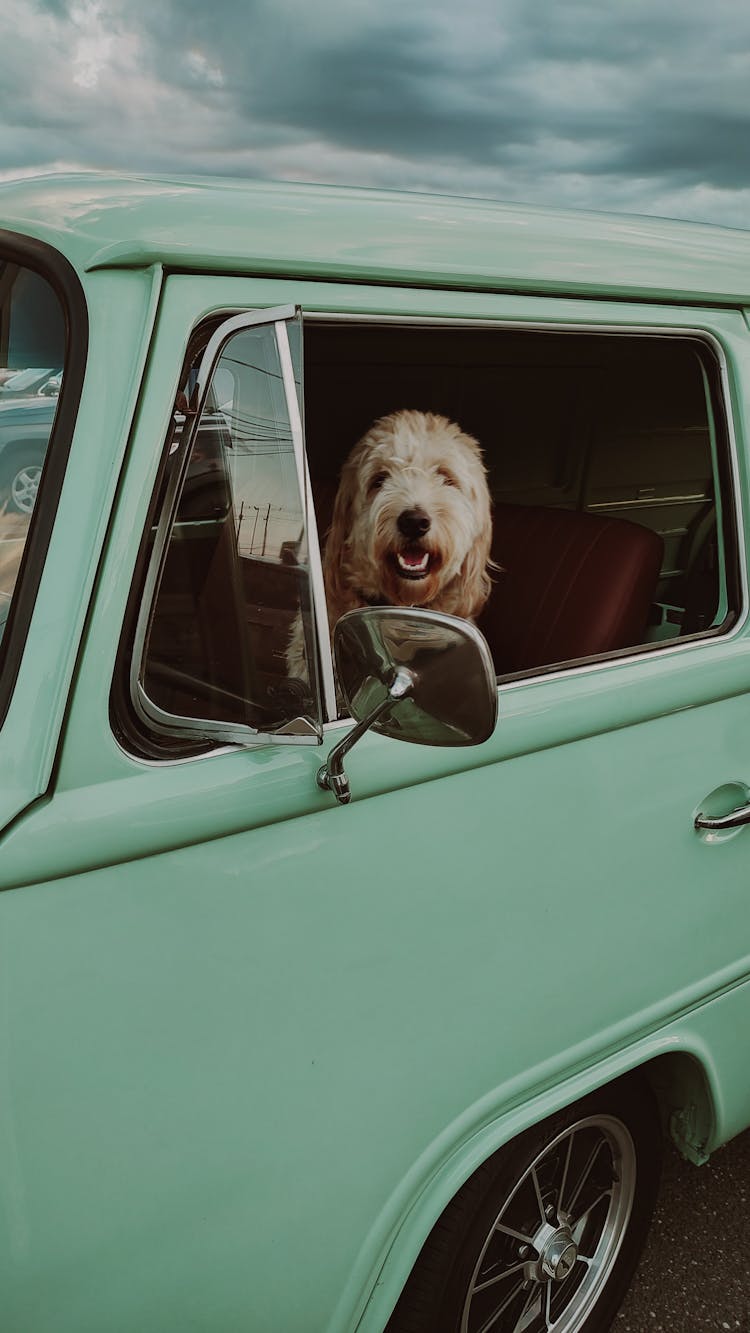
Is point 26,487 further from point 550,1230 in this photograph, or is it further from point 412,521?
point 550,1230

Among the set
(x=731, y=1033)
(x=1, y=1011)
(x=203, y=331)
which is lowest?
(x=731, y=1033)

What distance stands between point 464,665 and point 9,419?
0.69 metres

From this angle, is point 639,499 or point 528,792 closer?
point 528,792

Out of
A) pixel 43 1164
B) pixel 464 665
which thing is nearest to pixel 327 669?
pixel 464 665

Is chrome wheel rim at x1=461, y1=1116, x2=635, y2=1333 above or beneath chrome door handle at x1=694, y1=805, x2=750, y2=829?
beneath

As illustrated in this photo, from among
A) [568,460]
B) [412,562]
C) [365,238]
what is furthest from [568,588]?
[568,460]

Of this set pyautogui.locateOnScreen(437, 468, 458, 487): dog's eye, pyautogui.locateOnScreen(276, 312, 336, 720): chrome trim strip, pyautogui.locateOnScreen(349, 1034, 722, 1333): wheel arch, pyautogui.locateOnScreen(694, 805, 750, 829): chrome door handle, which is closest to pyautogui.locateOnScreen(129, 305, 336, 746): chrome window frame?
pyautogui.locateOnScreen(276, 312, 336, 720): chrome trim strip

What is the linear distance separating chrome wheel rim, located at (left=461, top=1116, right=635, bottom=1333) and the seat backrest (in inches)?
37.9

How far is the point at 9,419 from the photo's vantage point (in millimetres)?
1248

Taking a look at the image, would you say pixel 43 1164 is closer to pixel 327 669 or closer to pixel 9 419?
pixel 327 669

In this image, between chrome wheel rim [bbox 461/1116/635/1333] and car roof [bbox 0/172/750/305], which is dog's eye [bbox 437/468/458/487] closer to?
car roof [bbox 0/172/750/305]

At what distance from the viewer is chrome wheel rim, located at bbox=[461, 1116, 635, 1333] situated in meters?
1.71

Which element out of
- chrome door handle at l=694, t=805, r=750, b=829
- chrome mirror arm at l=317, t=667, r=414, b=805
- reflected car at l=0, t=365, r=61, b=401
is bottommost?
chrome door handle at l=694, t=805, r=750, b=829

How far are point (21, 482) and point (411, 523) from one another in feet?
3.76
